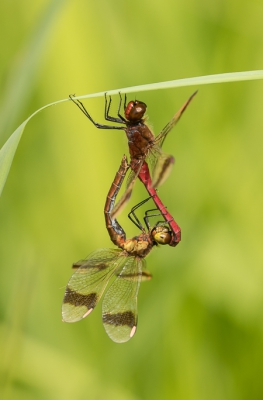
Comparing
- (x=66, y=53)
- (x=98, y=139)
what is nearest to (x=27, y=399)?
(x=98, y=139)

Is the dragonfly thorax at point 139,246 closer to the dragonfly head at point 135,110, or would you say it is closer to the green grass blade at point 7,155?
the dragonfly head at point 135,110

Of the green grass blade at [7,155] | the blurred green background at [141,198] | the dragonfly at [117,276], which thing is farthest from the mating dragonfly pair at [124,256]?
the green grass blade at [7,155]

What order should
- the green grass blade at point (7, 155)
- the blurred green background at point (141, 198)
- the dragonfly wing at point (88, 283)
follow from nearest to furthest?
the green grass blade at point (7, 155)
the dragonfly wing at point (88, 283)
the blurred green background at point (141, 198)

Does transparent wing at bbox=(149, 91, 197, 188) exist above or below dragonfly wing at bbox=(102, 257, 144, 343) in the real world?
above

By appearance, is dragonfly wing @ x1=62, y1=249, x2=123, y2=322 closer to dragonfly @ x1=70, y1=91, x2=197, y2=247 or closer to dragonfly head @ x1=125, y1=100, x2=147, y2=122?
dragonfly @ x1=70, y1=91, x2=197, y2=247

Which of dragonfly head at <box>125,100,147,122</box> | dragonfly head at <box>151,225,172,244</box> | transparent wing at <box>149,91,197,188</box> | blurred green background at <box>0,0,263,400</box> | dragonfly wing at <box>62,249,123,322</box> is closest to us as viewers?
transparent wing at <box>149,91,197,188</box>

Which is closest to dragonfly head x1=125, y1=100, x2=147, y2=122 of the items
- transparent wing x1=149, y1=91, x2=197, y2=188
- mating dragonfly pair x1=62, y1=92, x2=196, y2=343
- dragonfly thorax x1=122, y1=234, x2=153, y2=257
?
mating dragonfly pair x1=62, y1=92, x2=196, y2=343
